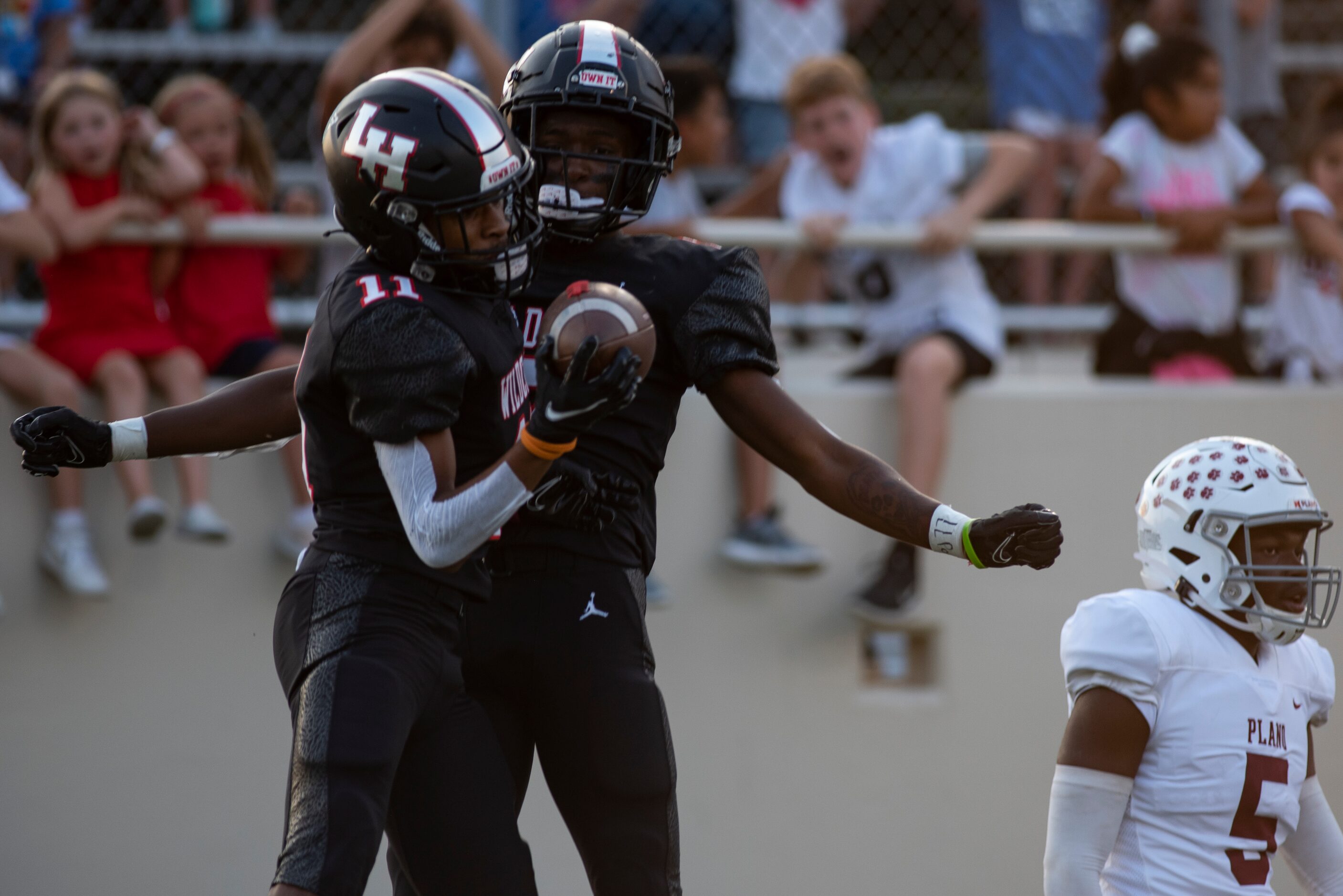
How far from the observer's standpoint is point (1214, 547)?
2629mm

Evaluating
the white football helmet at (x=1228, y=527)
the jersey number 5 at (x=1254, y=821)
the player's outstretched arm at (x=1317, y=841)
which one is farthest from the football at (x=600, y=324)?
the player's outstretched arm at (x=1317, y=841)

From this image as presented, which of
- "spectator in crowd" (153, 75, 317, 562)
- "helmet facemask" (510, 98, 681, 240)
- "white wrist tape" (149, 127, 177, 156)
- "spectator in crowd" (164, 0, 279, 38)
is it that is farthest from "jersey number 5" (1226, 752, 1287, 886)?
"spectator in crowd" (164, 0, 279, 38)

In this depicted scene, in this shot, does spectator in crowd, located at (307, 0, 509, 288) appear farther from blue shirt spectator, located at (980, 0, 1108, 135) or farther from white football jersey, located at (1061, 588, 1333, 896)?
white football jersey, located at (1061, 588, 1333, 896)

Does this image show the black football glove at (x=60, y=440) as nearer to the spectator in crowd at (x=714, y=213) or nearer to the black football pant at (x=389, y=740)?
the black football pant at (x=389, y=740)

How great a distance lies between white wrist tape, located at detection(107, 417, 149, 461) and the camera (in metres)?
2.78

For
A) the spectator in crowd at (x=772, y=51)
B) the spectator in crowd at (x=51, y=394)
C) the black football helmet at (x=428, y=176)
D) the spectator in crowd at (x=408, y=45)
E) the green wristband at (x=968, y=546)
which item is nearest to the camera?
the black football helmet at (x=428, y=176)

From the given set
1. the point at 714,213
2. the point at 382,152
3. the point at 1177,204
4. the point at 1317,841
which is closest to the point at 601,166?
the point at 382,152

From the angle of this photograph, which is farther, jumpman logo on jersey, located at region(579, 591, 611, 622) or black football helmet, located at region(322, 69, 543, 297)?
jumpman logo on jersey, located at region(579, 591, 611, 622)

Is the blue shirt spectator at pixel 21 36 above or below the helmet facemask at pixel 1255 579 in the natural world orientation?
above

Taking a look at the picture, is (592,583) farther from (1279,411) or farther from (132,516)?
(1279,411)

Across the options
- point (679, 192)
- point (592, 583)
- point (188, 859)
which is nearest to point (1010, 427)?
point (679, 192)

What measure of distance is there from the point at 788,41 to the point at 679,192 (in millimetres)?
1287

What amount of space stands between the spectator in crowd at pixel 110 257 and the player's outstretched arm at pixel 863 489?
90.9 inches

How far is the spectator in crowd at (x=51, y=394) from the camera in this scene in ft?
14.9
